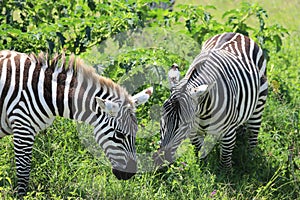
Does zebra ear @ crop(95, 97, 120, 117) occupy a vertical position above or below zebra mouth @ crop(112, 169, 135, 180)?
above

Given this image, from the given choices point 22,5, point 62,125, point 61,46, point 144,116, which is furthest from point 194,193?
point 22,5

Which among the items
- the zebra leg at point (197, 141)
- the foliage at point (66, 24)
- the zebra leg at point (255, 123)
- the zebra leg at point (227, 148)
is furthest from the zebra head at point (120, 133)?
the zebra leg at point (255, 123)

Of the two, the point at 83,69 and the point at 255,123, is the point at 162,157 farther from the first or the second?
the point at 255,123

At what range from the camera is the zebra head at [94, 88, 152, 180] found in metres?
5.30

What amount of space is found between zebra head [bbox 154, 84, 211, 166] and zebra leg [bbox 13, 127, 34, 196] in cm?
124

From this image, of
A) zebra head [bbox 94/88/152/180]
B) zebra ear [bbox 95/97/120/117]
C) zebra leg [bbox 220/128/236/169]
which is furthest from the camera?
zebra leg [bbox 220/128/236/169]

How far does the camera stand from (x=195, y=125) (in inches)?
235

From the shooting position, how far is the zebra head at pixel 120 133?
5.30 metres

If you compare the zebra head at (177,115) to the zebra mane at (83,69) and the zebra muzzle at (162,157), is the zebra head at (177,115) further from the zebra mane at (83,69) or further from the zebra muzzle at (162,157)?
the zebra mane at (83,69)

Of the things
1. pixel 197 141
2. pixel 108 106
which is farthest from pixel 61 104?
pixel 197 141

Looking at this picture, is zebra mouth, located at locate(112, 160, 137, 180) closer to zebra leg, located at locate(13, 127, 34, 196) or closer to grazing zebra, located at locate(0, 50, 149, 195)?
grazing zebra, located at locate(0, 50, 149, 195)

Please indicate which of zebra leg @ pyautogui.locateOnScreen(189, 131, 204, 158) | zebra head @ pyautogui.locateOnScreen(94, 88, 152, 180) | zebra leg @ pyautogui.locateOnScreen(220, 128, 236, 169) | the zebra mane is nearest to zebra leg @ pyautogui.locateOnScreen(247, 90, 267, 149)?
zebra leg @ pyautogui.locateOnScreen(220, 128, 236, 169)

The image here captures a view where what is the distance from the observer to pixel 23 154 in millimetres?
5539

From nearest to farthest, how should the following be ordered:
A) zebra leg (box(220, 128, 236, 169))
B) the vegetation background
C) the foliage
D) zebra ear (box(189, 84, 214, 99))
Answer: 1. zebra ear (box(189, 84, 214, 99))
2. the vegetation background
3. zebra leg (box(220, 128, 236, 169))
4. the foliage
